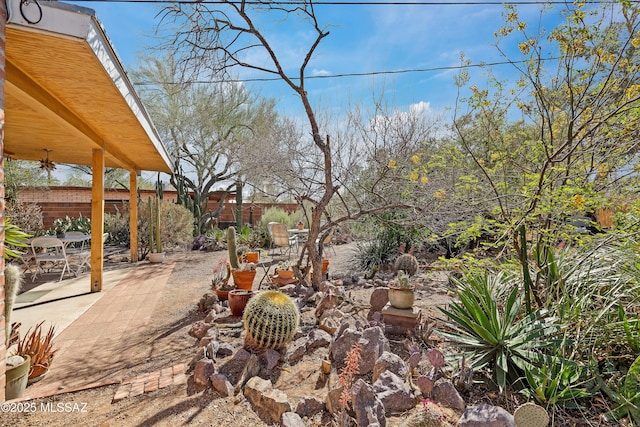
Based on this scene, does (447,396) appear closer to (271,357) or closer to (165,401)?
(271,357)

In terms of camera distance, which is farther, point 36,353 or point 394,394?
point 36,353

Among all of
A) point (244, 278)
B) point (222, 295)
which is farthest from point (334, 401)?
point (244, 278)

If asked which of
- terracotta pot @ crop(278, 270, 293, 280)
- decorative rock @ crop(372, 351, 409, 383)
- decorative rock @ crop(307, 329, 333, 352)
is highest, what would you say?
terracotta pot @ crop(278, 270, 293, 280)

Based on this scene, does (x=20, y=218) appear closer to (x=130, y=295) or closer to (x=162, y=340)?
(x=130, y=295)

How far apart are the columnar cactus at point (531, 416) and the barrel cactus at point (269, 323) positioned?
165 cm

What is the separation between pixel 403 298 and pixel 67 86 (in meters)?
3.64

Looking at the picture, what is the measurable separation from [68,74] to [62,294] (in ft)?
11.3

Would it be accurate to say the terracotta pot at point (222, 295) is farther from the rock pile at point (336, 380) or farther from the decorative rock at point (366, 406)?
the decorative rock at point (366, 406)

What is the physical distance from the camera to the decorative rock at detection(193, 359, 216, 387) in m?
2.25

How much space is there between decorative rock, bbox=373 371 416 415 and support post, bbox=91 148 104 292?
477cm

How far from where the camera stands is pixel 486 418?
160cm

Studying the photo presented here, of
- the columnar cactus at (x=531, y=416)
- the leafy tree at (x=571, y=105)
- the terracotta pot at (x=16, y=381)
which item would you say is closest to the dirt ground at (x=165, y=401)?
the terracotta pot at (x=16, y=381)

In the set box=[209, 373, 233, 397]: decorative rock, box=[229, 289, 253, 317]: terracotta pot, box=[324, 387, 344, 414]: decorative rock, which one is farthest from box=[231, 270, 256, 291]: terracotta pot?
box=[324, 387, 344, 414]: decorative rock

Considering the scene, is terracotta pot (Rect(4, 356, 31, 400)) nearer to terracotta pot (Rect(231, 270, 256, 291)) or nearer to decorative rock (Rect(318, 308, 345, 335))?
decorative rock (Rect(318, 308, 345, 335))
